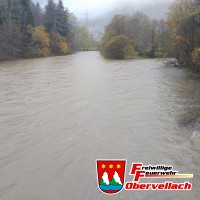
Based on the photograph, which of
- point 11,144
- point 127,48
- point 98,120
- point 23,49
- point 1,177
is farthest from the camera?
point 23,49

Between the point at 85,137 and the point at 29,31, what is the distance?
4905 centimetres

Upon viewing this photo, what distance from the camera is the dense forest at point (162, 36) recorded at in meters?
23.9

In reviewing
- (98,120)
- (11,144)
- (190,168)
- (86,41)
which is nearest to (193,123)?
(190,168)

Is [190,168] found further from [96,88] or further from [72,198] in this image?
[96,88]

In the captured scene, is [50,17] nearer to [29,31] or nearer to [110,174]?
[29,31]

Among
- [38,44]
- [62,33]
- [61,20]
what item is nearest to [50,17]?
[61,20]

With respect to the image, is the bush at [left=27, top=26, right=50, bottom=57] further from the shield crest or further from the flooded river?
the shield crest

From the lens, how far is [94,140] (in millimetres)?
10539

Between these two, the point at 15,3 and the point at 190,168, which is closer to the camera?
the point at 190,168

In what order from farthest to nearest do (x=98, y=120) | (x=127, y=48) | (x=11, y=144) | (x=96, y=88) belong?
(x=127, y=48) → (x=96, y=88) → (x=98, y=120) → (x=11, y=144)

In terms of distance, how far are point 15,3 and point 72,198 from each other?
55.7 m

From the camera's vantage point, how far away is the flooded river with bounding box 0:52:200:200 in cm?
758

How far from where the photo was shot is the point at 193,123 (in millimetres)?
11086

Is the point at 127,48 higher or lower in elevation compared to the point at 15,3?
lower
